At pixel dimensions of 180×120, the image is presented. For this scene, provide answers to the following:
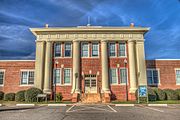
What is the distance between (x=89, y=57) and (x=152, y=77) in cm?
934

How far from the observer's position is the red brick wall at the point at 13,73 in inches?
1072

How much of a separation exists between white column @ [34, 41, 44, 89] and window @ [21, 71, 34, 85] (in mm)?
1845

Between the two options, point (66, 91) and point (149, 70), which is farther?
point (149, 70)

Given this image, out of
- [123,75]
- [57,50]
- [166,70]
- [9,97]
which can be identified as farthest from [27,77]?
[166,70]

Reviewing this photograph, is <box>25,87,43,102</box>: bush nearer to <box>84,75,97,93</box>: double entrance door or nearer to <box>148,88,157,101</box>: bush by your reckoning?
<box>84,75,97,93</box>: double entrance door

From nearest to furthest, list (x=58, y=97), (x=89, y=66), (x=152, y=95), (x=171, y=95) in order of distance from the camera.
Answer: (x=152, y=95)
(x=171, y=95)
(x=58, y=97)
(x=89, y=66)

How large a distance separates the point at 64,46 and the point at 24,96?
8.57 meters

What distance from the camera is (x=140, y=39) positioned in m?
27.4

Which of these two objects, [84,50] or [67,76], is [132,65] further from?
[67,76]


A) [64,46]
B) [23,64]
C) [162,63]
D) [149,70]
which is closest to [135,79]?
[149,70]

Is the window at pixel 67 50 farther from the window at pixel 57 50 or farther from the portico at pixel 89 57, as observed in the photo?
the window at pixel 57 50

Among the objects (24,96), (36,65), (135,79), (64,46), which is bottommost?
(24,96)

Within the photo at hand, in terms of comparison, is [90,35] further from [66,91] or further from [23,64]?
[23,64]

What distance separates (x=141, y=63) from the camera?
26.6m
